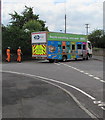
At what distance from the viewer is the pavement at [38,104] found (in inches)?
221

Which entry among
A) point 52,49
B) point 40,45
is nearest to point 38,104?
point 52,49

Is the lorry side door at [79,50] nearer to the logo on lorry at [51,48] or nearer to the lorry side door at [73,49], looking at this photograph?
the lorry side door at [73,49]

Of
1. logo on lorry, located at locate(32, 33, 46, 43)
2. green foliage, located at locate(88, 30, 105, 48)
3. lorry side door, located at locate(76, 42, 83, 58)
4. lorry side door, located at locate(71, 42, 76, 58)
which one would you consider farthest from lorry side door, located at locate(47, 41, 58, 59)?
green foliage, located at locate(88, 30, 105, 48)

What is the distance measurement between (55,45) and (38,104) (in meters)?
16.9

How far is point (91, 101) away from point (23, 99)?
2199mm

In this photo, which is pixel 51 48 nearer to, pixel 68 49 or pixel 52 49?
pixel 52 49

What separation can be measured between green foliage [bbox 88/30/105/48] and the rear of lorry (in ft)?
74.1

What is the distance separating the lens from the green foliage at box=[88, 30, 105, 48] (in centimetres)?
4448

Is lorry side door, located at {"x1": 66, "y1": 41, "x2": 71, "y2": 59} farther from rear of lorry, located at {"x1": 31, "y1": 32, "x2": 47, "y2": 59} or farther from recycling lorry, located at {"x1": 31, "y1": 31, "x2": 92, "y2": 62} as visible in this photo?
rear of lorry, located at {"x1": 31, "y1": 32, "x2": 47, "y2": 59}

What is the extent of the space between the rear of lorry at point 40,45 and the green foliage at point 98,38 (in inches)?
889

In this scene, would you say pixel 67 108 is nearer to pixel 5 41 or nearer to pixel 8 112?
pixel 8 112

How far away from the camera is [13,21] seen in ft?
139

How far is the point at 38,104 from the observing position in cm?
659

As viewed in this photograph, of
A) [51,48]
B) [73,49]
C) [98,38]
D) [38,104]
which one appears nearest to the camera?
[38,104]
